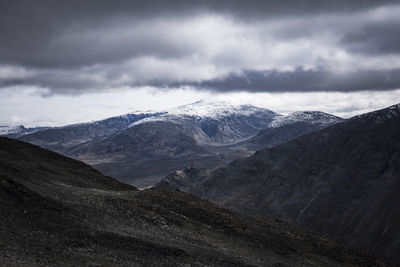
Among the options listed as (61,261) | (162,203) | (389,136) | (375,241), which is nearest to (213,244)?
(162,203)

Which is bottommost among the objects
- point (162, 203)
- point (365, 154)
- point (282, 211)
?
point (282, 211)

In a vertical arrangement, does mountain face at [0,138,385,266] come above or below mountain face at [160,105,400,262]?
above

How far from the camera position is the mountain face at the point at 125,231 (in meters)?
23.2

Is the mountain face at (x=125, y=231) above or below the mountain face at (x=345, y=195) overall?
above

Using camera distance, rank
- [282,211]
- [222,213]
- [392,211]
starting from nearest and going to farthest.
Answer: [222,213] < [392,211] < [282,211]

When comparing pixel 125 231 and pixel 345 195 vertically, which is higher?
pixel 125 231

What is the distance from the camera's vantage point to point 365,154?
184750mm

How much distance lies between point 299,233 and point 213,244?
16.4 m

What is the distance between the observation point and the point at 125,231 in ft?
94.6

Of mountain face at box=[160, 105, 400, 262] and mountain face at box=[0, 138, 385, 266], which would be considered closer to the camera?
mountain face at box=[0, 138, 385, 266]

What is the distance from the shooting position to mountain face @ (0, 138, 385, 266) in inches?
915

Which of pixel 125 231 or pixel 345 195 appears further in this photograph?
pixel 345 195

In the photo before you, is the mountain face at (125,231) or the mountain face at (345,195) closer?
the mountain face at (125,231)

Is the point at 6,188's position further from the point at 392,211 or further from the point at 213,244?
the point at 392,211
